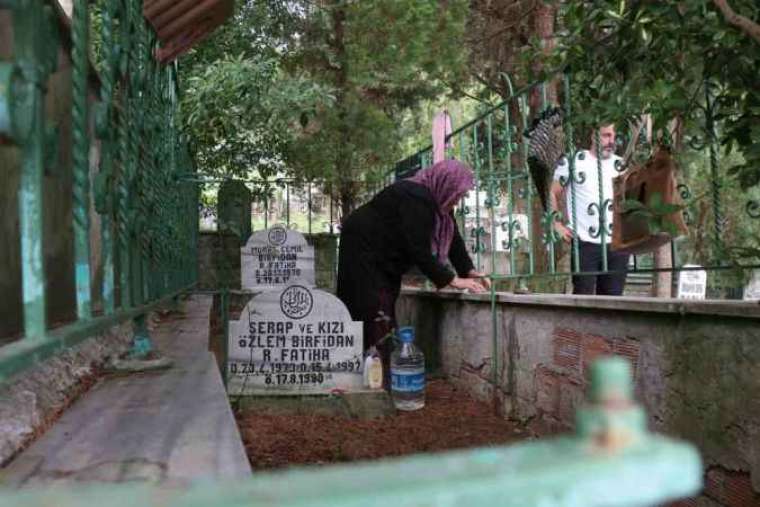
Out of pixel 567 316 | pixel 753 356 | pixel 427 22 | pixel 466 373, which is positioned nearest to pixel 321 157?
pixel 427 22

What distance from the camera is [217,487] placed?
0.33 meters

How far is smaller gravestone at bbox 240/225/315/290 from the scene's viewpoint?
23.6 feet

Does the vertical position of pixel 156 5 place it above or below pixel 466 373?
above

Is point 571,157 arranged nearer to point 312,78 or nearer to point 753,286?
point 753,286

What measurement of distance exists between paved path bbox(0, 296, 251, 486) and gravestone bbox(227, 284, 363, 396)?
2.03 meters

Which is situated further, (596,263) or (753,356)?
(596,263)

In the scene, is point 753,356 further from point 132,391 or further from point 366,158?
point 366,158

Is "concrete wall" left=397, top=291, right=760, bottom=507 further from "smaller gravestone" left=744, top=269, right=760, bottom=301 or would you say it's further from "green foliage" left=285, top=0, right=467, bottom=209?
"green foliage" left=285, top=0, right=467, bottom=209

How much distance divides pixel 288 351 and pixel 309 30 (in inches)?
191

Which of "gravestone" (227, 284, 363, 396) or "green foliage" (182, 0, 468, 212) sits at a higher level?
"green foliage" (182, 0, 468, 212)

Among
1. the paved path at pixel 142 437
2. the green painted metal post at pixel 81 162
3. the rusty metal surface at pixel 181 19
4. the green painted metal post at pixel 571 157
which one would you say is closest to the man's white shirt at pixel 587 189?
the green painted metal post at pixel 571 157

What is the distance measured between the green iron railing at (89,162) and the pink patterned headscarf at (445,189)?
1.85 metres

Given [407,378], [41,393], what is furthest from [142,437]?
[407,378]

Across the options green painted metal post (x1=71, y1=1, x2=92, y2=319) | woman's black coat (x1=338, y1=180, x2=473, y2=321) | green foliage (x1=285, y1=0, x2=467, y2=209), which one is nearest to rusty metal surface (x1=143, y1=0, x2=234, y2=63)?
woman's black coat (x1=338, y1=180, x2=473, y2=321)
